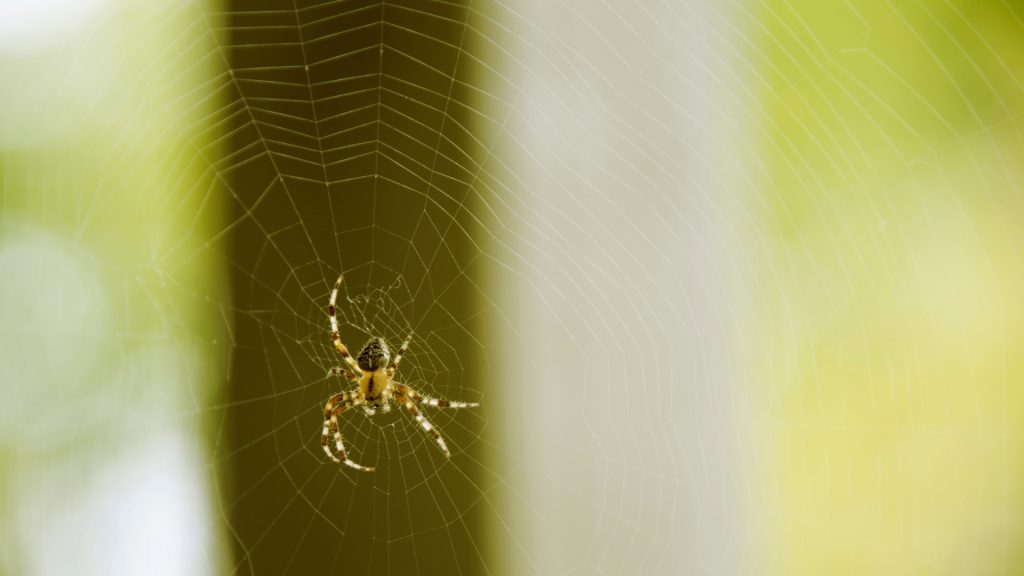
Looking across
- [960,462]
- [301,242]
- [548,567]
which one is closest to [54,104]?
[301,242]

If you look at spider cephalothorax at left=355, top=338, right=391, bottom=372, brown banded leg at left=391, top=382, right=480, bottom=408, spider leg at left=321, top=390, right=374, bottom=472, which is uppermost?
spider cephalothorax at left=355, top=338, right=391, bottom=372

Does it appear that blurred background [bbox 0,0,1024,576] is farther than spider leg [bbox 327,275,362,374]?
No

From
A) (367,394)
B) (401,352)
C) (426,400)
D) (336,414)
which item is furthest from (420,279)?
(336,414)

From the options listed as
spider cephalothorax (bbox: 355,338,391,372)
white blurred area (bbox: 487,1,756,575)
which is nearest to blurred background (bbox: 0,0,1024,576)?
white blurred area (bbox: 487,1,756,575)

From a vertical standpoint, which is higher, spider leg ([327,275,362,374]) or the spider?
spider leg ([327,275,362,374])

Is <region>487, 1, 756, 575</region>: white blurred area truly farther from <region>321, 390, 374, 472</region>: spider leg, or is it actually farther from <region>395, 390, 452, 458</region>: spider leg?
<region>321, 390, 374, 472</region>: spider leg

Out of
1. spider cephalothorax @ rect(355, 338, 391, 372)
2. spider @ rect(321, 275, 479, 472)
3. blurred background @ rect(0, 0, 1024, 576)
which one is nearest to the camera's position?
blurred background @ rect(0, 0, 1024, 576)

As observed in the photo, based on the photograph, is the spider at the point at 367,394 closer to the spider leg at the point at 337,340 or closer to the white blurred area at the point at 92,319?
the spider leg at the point at 337,340
